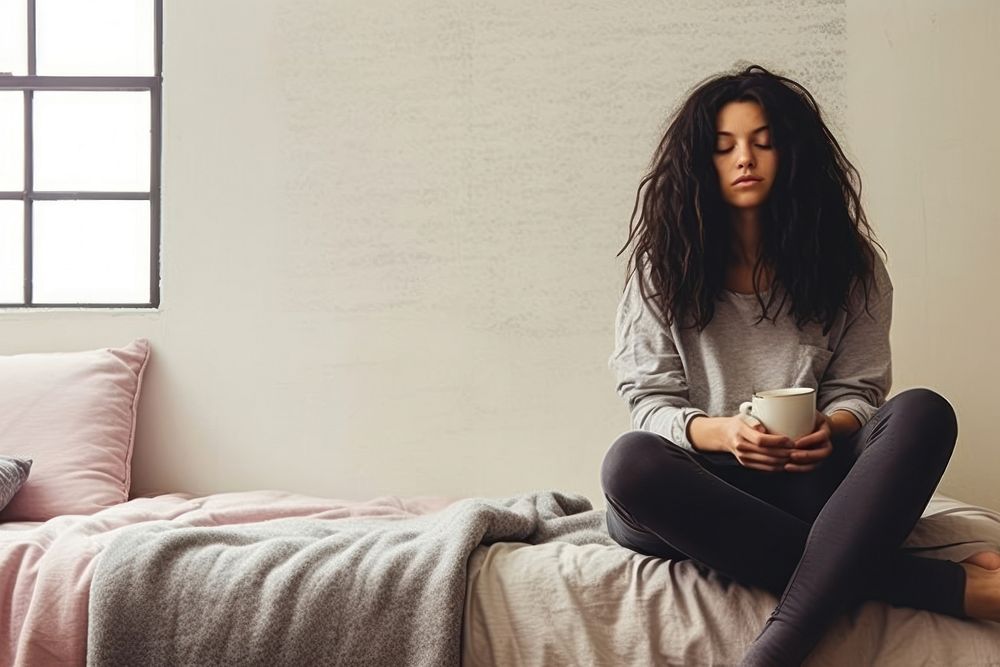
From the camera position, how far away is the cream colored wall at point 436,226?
2152mm

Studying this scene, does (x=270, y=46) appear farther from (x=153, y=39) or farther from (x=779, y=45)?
(x=779, y=45)

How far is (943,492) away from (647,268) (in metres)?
1.04

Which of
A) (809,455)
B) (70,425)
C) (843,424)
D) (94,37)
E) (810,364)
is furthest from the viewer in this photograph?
(94,37)

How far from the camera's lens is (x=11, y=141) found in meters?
2.36

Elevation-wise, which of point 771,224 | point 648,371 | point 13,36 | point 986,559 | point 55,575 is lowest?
point 55,575

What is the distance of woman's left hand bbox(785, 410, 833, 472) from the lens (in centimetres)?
133

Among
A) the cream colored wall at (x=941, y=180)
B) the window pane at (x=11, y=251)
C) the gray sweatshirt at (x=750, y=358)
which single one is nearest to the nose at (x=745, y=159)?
the gray sweatshirt at (x=750, y=358)

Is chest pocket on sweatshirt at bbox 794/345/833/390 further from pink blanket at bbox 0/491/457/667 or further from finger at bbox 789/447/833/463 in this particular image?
pink blanket at bbox 0/491/457/667

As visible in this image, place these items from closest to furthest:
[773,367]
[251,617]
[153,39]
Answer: [251,617] < [773,367] < [153,39]

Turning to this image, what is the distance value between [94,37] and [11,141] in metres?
0.34

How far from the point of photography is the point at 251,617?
51.4 inches

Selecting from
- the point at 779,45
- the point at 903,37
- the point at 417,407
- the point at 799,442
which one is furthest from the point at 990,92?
the point at 417,407

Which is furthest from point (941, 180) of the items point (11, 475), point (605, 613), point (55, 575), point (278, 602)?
point (11, 475)

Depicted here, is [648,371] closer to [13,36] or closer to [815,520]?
[815,520]
